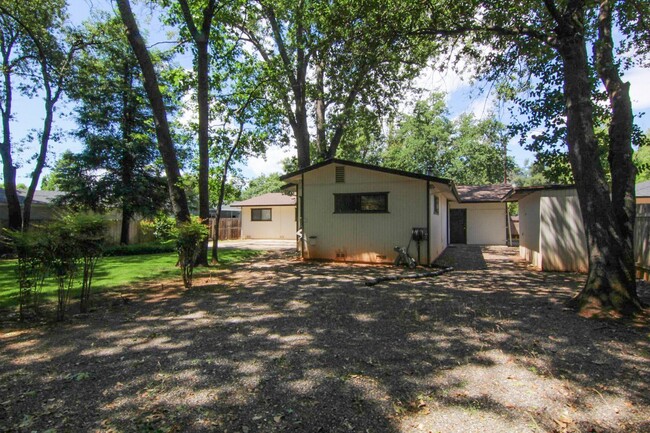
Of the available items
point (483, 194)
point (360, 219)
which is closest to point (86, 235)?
point (360, 219)

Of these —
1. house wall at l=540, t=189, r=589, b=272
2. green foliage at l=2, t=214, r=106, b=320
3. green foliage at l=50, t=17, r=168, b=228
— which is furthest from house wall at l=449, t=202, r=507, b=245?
green foliage at l=2, t=214, r=106, b=320

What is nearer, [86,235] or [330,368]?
[330,368]

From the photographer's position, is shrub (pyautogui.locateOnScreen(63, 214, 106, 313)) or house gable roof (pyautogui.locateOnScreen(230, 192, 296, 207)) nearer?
shrub (pyautogui.locateOnScreen(63, 214, 106, 313))

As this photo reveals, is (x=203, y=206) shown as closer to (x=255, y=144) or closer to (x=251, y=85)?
(x=255, y=144)

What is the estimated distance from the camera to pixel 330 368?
10.9 feet

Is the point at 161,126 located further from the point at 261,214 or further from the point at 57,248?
the point at 261,214

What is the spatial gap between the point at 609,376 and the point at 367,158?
31.2 meters

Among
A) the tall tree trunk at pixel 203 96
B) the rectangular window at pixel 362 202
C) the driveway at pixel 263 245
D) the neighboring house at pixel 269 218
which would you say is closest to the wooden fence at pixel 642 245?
the rectangular window at pixel 362 202

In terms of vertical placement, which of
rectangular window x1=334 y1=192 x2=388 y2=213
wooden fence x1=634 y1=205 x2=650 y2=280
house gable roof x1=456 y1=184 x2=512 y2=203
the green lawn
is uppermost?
house gable roof x1=456 y1=184 x2=512 y2=203

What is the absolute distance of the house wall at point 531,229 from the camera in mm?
10164

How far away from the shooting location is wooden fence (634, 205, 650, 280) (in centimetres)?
779

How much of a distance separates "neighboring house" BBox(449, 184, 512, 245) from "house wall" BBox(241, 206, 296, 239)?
415 inches

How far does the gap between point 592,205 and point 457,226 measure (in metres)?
15.2

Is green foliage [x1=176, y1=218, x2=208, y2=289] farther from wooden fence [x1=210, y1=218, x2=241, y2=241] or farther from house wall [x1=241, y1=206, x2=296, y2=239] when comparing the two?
wooden fence [x1=210, y1=218, x2=241, y2=241]
